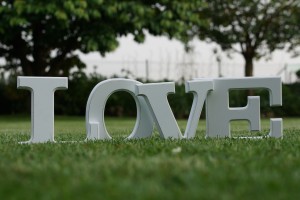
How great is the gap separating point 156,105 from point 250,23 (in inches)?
719

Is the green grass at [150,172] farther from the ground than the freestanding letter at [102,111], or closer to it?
closer to it

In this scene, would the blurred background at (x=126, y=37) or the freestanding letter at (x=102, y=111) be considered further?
the blurred background at (x=126, y=37)

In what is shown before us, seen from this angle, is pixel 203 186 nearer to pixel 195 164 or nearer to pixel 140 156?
pixel 195 164

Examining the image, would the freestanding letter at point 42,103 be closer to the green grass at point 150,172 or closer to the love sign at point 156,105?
the love sign at point 156,105

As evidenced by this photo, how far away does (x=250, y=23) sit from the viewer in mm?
23297

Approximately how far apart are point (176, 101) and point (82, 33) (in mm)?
3757

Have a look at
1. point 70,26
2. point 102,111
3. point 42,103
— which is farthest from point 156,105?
point 70,26

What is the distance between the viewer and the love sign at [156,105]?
559 centimetres

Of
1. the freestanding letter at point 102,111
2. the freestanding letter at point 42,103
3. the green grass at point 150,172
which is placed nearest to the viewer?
the green grass at point 150,172

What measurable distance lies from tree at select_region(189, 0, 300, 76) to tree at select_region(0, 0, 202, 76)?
461 centimetres

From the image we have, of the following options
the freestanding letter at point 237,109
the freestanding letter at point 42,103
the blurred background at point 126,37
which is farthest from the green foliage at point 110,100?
the freestanding letter at point 42,103

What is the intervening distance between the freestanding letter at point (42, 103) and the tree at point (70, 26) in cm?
996

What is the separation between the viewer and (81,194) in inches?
104

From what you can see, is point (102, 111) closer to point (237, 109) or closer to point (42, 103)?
point (42, 103)
